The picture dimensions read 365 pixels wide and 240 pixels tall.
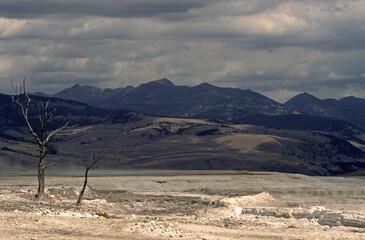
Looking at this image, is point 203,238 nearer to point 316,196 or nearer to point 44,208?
point 44,208

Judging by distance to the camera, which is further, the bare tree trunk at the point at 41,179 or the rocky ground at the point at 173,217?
the bare tree trunk at the point at 41,179

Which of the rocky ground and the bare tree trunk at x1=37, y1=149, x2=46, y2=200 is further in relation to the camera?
the bare tree trunk at x1=37, y1=149, x2=46, y2=200

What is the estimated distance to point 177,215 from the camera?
45.5 metres

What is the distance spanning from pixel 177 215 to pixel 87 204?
26.7 ft

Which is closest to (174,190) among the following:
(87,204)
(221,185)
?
(221,185)

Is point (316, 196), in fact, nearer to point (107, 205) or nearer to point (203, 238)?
point (107, 205)

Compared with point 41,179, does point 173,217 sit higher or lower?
lower

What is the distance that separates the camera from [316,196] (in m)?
69.9

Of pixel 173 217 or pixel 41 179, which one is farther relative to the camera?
pixel 41 179

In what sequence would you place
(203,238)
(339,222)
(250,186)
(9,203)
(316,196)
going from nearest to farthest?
(203,238), (339,222), (9,203), (316,196), (250,186)

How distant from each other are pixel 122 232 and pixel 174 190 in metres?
42.7

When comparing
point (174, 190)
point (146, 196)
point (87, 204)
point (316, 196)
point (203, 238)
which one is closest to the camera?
point (203, 238)

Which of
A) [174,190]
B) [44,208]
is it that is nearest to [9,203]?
[44,208]

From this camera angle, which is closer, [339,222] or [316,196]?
[339,222]
